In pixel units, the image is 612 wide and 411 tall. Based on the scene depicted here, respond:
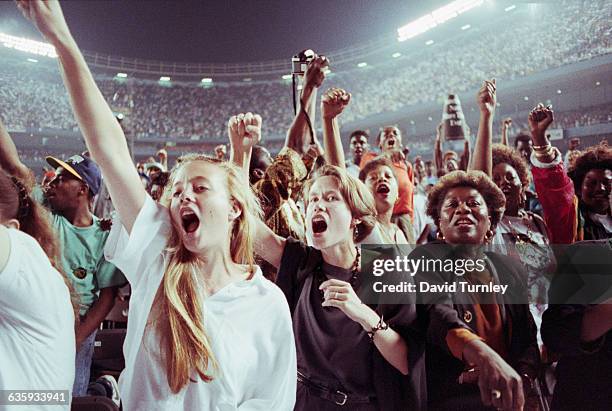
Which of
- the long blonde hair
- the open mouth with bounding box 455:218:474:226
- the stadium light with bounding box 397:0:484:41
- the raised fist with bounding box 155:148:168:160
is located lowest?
the long blonde hair

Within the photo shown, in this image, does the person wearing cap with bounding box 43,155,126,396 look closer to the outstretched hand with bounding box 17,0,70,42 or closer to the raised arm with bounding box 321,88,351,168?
the outstretched hand with bounding box 17,0,70,42

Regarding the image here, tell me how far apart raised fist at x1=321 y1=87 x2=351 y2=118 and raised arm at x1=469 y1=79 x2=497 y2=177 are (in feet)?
1.75

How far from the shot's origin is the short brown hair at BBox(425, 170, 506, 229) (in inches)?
77.6

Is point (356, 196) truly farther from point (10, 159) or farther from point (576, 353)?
point (10, 159)

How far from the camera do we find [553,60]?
2.13 meters

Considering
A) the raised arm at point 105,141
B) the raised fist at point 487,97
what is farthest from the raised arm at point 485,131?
the raised arm at point 105,141

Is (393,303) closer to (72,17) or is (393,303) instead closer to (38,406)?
(38,406)

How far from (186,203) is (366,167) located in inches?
31.2

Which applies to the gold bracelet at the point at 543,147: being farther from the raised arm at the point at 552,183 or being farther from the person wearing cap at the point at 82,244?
the person wearing cap at the point at 82,244

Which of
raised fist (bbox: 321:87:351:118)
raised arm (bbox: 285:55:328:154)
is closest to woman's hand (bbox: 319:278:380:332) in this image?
raised arm (bbox: 285:55:328:154)

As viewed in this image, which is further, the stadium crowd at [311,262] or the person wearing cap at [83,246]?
the person wearing cap at [83,246]

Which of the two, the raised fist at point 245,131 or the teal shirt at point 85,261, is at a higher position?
the raised fist at point 245,131

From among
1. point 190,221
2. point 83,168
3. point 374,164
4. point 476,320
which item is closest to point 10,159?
point 83,168

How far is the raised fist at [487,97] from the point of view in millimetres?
2078
